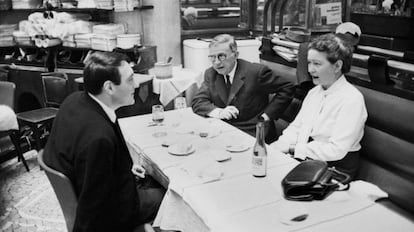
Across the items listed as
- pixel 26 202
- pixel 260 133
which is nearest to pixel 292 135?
pixel 260 133

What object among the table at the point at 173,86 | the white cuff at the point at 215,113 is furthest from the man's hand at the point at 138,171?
the table at the point at 173,86

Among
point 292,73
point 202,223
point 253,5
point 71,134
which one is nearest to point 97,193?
point 71,134

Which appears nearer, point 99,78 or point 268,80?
point 99,78

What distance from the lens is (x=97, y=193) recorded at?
180 cm

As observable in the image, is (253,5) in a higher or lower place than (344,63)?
higher

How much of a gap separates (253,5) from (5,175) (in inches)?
139

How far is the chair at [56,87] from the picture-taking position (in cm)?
456

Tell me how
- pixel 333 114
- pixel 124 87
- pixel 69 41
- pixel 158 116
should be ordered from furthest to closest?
pixel 69 41 → pixel 158 116 → pixel 333 114 → pixel 124 87

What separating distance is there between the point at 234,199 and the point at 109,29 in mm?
3674

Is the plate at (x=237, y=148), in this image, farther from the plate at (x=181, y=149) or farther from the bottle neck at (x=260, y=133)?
the bottle neck at (x=260, y=133)

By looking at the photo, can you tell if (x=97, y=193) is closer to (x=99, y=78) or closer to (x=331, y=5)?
(x=99, y=78)

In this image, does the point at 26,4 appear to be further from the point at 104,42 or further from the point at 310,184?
the point at 310,184

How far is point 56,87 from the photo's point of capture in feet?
15.1

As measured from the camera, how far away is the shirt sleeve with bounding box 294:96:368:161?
2352 millimetres
